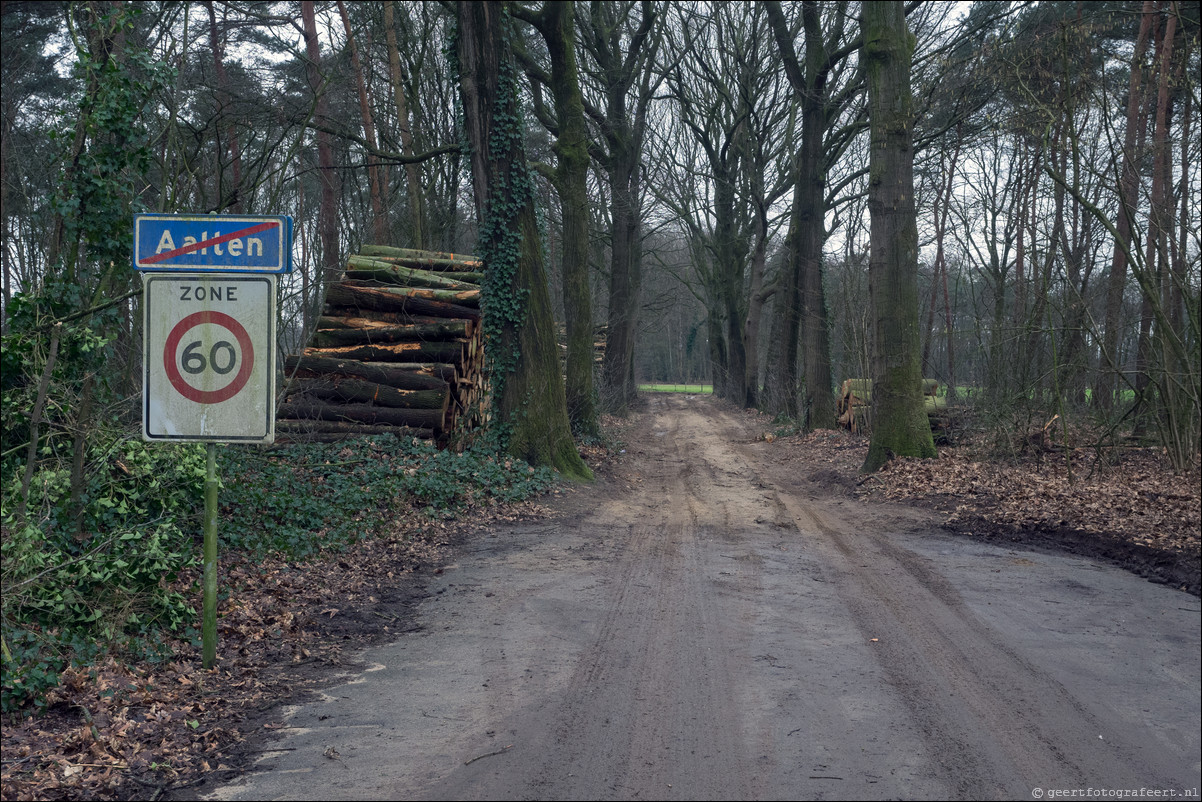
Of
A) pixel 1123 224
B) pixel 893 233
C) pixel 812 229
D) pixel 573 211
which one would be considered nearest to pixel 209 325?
pixel 893 233

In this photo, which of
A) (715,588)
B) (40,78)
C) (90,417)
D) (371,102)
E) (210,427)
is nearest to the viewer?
(210,427)

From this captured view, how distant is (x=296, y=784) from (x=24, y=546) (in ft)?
8.71

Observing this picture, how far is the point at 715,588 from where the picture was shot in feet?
21.7

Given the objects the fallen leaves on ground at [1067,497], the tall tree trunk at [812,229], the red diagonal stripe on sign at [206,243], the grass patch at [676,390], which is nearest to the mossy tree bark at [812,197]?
the tall tree trunk at [812,229]

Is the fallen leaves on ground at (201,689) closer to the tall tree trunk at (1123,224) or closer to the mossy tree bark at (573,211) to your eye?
the mossy tree bark at (573,211)

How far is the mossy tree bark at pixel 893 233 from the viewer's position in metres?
12.9

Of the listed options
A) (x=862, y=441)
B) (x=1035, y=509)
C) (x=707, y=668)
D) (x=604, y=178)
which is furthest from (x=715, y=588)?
(x=604, y=178)

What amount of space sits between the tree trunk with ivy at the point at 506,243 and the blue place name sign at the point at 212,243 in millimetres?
7677

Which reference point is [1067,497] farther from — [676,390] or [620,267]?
[676,390]

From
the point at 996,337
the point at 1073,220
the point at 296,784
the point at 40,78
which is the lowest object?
the point at 296,784

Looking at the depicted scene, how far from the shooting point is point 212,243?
4.78m

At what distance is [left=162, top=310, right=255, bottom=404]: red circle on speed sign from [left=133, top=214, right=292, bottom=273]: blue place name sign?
0.28 metres

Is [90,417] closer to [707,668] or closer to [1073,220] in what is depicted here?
[707,668]

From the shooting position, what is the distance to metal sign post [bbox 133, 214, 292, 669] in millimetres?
4723
